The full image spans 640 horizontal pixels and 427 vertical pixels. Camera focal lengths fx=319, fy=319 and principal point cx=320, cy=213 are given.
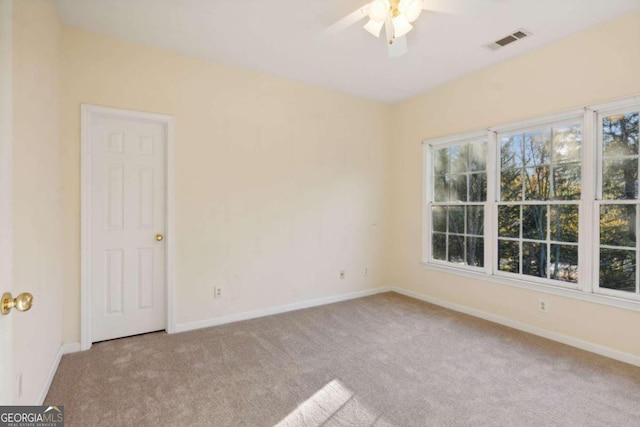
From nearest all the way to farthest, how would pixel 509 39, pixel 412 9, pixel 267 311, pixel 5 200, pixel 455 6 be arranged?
pixel 5 200
pixel 412 9
pixel 455 6
pixel 509 39
pixel 267 311

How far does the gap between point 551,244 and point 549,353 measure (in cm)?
103

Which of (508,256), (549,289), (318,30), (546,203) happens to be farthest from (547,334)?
(318,30)

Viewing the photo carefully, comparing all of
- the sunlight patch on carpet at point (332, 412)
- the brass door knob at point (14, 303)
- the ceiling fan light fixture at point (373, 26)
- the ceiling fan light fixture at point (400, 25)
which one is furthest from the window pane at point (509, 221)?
the brass door knob at point (14, 303)

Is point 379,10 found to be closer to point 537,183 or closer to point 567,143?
point 567,143

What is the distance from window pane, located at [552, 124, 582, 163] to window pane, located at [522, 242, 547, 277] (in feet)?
2.87

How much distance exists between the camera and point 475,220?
3.88 meters

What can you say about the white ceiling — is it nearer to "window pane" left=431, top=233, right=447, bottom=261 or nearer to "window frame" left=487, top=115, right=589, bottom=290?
"window frame" left=487, top=115, right=589, bottom=290

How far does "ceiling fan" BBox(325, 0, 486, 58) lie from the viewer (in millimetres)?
2236

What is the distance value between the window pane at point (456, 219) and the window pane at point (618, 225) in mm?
1409

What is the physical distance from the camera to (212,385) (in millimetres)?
2312

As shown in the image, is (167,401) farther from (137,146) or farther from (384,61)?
(384,61)

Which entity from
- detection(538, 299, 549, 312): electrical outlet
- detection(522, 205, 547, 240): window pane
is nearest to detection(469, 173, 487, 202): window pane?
detection(522, 205, 547, 240): window pane

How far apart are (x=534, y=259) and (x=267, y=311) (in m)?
2.98

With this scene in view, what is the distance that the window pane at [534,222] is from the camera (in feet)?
10.6
